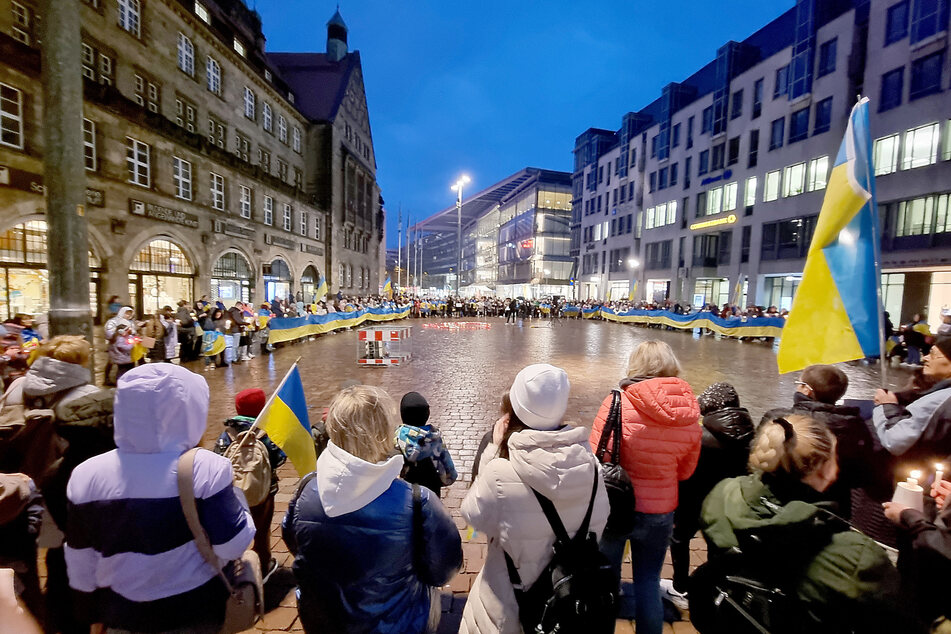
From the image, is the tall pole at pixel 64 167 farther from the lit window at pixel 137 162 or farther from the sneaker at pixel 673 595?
the lit window at pixel 137 162

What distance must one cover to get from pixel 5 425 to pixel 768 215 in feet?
120

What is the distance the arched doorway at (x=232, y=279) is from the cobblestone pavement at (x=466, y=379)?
7.53 m

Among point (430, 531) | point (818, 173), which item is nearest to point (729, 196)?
point (818, 173)

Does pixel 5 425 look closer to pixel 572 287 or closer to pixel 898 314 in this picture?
pixel 898 314

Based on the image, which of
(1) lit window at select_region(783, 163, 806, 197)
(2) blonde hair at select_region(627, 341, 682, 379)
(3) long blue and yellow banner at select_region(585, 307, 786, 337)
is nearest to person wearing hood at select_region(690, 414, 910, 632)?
(2) blonde hair at select_region(627, 341, 682, 379)

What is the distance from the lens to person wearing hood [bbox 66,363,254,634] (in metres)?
1.64

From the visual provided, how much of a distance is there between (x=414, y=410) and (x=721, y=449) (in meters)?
2.09

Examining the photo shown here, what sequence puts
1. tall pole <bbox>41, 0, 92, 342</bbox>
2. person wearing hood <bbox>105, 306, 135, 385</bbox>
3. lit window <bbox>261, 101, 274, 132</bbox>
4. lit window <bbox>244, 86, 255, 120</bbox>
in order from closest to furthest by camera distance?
tall pole <bbox>41, 0, 92, 342</bbox> < person wearing hood <bbox>105, 306, 135, 385</bbox> < lit window <bbox>244, 86, 255, 120</bbox> < lit window <bbox>261, 101, 274, 132</bbox>

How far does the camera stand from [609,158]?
51.5 meters

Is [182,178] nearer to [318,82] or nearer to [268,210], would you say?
[268,210]

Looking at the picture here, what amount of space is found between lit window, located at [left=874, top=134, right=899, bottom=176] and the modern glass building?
37269mm

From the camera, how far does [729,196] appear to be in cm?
3403

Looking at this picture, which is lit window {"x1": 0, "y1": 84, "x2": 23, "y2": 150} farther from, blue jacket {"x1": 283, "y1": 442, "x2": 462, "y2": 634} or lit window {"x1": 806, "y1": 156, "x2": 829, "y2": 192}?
lit window {"x1": 806, "y1": 156, "x2": 829, "y2": 192}

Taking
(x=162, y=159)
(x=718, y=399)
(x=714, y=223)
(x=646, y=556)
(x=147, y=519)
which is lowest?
(x=646, y=556)
